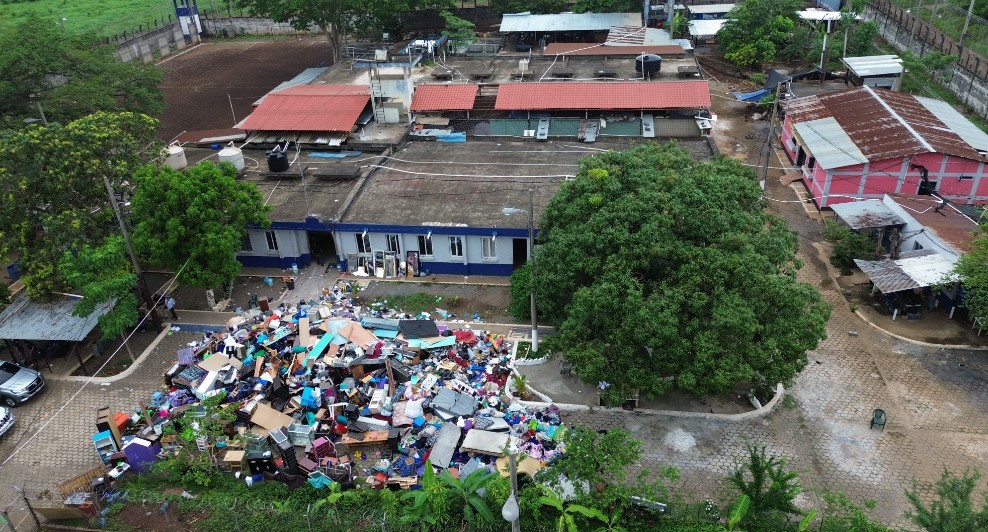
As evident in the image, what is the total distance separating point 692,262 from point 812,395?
6694mm

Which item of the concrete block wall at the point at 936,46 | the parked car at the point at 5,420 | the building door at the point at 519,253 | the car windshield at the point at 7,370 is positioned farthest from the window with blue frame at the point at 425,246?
the concrete block wall at the point at 936,46

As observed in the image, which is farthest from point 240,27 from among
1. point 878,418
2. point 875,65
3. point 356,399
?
point 878,418

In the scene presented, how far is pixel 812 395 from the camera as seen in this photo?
2250cm

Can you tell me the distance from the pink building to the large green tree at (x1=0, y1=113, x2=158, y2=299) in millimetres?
32313

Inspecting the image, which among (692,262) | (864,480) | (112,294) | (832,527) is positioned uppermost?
(692,262)

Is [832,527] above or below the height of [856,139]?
below

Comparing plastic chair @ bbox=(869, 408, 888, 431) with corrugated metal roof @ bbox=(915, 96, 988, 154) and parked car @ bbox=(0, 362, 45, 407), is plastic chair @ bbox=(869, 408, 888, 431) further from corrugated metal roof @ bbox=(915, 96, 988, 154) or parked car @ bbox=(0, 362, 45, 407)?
parked car @ bbox=(0, 362, 45, 407)

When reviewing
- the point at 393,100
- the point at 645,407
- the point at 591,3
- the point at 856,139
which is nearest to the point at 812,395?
the point at 645,407

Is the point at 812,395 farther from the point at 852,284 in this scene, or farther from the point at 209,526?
the point at 209,526

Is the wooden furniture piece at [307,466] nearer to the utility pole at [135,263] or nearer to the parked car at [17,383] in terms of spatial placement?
the utility pole at [135,263]

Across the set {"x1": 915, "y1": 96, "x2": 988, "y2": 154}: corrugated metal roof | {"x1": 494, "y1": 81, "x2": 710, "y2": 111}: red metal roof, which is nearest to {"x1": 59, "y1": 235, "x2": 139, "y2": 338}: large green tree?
{"x1": 494, "y1": 81, "x2": 710, "y2": 111}: red metal roof

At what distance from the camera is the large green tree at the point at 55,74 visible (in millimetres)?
32844

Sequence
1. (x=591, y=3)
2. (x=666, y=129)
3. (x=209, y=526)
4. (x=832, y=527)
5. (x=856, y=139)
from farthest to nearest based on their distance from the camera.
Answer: (x=591, y=3) → (x=666, y=129) → (x=856, y=139) → (x=209, y=526) → (x=832, y=527)

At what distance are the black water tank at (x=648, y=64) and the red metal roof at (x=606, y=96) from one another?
8.73 ft
